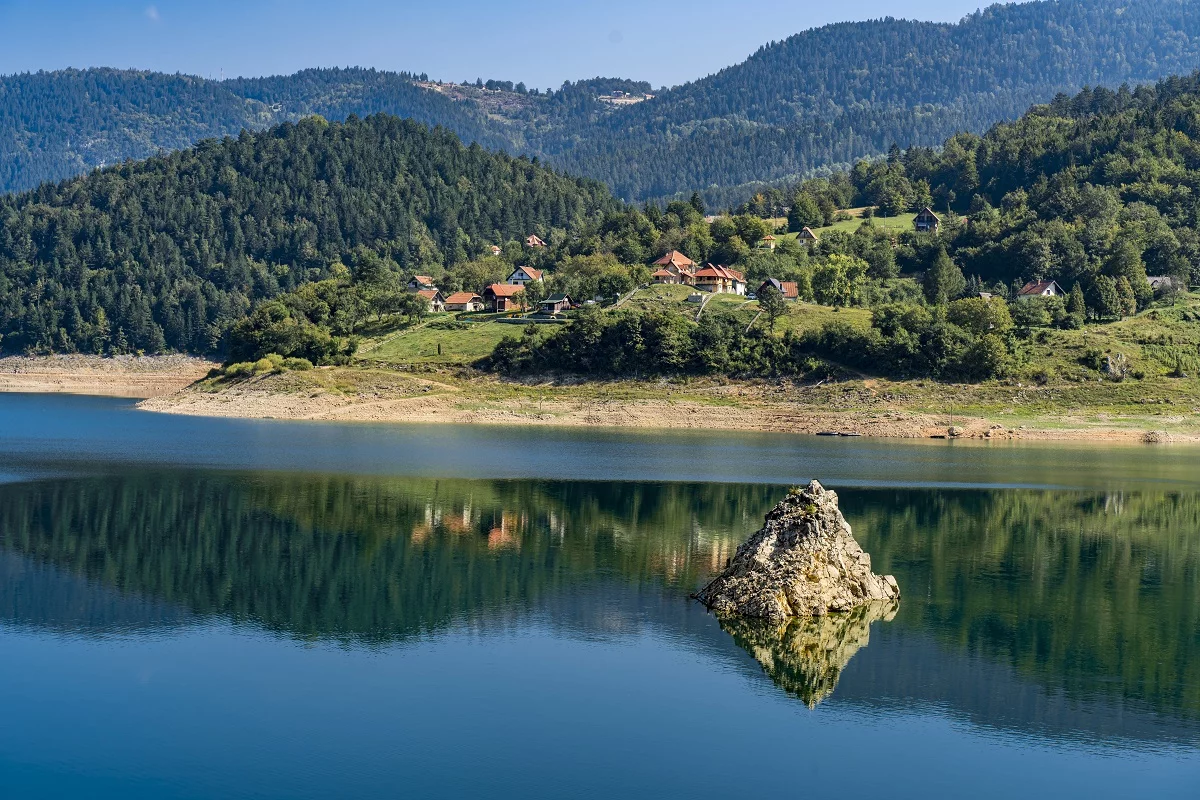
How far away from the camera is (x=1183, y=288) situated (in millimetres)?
117938

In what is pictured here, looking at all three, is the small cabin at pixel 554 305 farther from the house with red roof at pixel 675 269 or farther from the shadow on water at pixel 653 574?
the shadow on water at pixel 653 574

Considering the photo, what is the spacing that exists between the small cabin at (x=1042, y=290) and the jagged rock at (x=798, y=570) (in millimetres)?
87534

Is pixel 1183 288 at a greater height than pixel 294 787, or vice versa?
pixel 1183 288

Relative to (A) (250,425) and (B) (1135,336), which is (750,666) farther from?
(B) (1135,336)

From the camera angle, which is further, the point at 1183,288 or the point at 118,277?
the point at 118,277

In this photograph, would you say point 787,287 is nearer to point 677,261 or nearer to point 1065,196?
point 677,261

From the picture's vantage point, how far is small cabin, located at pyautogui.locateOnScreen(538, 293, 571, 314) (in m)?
124

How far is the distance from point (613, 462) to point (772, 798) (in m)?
45.1

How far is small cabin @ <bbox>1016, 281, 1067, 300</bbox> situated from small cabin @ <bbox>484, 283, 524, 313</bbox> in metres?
49.8

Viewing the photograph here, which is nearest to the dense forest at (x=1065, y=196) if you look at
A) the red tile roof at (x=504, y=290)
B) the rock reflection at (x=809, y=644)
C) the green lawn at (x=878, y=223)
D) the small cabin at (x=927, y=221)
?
the small cabin at (x=927, y=221)

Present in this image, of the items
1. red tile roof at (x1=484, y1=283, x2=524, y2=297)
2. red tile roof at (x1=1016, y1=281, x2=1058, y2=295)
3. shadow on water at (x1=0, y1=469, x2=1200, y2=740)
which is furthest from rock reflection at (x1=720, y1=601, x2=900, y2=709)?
red tile roof at (x1=484, y1=283, x2=524, y2=297)

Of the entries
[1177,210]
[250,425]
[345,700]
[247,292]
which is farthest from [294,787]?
[247,292]

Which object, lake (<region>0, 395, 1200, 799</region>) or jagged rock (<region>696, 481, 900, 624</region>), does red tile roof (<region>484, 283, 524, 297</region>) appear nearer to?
lake (<region>0, 395, 1200, 799</region>)

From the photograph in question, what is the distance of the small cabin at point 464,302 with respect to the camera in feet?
445
